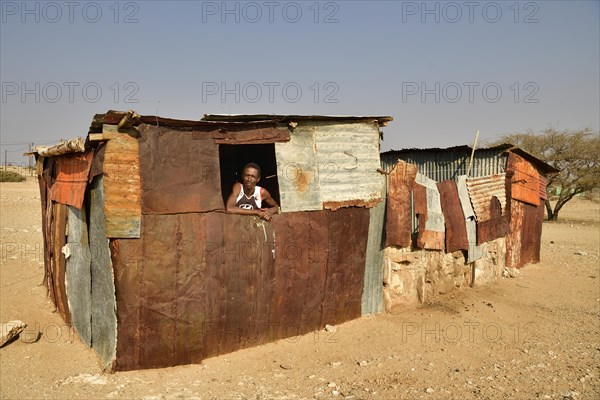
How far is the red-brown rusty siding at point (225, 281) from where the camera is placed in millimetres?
4840

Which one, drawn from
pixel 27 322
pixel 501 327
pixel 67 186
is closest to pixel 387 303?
pixel 501 327

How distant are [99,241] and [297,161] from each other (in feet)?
8.56

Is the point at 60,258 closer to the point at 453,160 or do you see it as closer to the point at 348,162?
the point at 348,162

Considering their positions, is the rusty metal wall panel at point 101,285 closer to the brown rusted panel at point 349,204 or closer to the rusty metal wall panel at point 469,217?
the brown rusted panel at point 349,204

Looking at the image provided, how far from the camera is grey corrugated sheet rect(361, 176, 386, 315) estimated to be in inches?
267

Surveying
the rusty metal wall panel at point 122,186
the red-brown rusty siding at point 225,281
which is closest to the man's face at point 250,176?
the red-brown rusty siding at point 225,281

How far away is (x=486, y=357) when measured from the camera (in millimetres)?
5527

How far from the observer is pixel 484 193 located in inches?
341

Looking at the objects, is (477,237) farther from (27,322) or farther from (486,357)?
(27,322)

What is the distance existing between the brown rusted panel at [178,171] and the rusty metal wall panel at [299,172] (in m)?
0.94

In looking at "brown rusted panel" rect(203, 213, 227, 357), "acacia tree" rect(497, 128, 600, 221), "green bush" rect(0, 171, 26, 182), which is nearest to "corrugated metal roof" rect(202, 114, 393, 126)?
"brown rusted panel" rect(203, 213, 227, 357)

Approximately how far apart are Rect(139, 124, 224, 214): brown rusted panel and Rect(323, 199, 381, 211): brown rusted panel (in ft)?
5.32

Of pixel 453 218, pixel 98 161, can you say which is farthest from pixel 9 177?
pixel 453 218

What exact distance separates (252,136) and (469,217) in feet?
15.3
